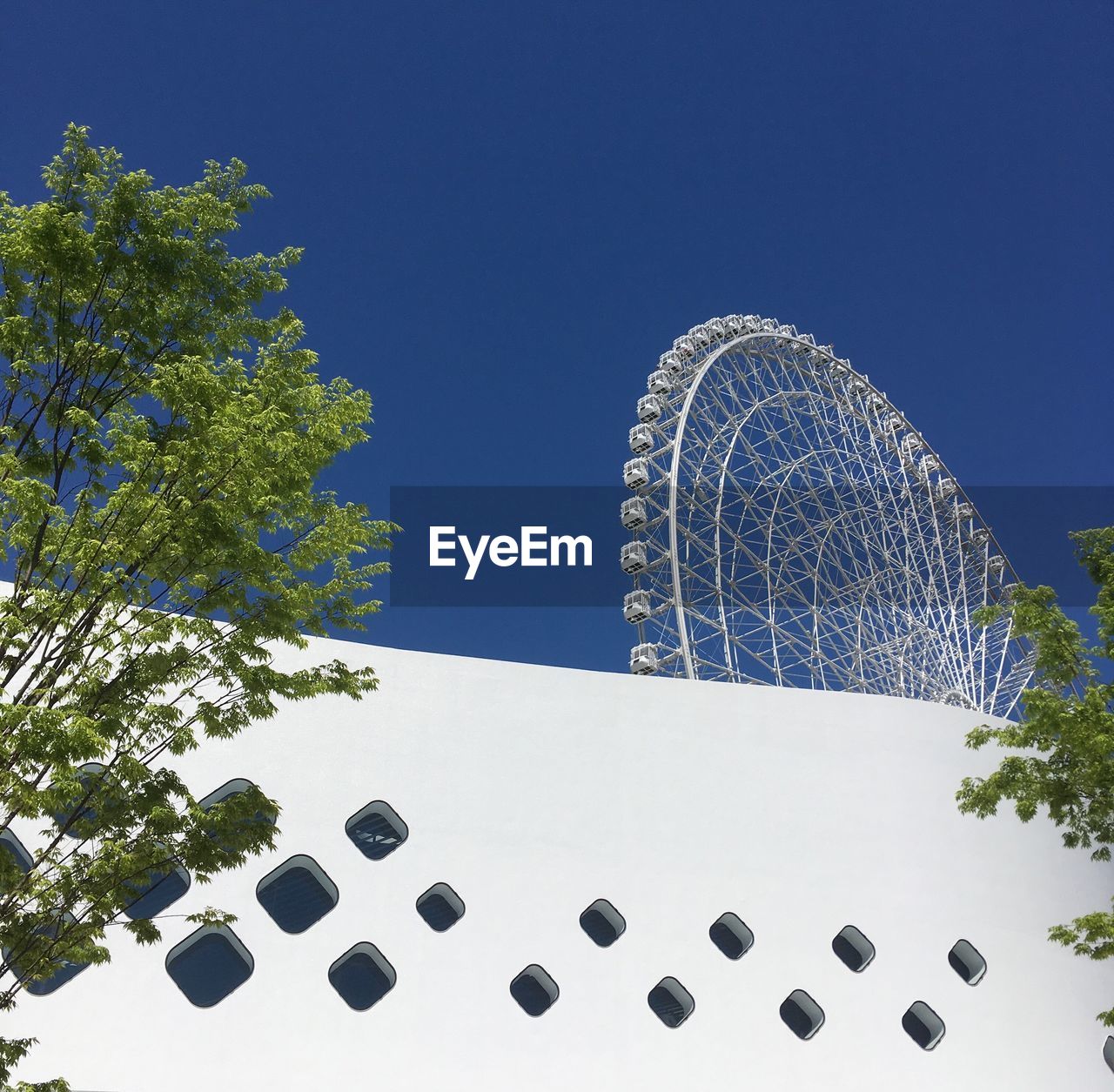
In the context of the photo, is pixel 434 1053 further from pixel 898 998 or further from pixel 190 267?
pixel 190 267

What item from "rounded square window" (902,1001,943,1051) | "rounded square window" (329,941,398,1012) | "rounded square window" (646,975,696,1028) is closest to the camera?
"rounded square window" (329,941,398,1012)

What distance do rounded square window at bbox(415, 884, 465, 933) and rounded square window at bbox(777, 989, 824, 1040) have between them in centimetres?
454

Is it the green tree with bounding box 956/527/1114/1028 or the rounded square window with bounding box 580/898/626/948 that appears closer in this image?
the green tree with bounding box 956/527/1114/1028

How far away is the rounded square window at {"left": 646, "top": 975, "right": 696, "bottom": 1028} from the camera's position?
11.9m

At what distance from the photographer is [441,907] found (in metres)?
11.7

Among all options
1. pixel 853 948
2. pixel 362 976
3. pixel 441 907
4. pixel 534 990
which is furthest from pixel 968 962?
pixel 362 976

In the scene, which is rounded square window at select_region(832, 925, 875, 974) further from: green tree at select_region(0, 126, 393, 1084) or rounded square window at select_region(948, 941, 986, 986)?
green tree at select_region(0, 126, 393, 1084)

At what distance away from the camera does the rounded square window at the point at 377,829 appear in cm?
1155

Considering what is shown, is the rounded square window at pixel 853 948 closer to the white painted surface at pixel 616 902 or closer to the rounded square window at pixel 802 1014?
the white painted surface at pixel 616 902

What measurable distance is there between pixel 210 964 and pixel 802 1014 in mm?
7698

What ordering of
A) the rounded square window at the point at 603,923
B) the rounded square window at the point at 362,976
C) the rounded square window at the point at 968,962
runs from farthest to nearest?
the rounded square window at the point at 968,962 → the rounded square window at the point at 603,923 → the rounded square window at the point at 362,976

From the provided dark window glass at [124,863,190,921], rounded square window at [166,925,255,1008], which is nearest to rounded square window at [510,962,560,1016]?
rounded square window at [166,925,255,1008]

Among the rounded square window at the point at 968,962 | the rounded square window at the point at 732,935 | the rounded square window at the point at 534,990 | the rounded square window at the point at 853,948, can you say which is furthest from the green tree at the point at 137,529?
the rounded square window at the point at 968,962

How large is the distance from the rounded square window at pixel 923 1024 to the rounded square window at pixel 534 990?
5.19m
